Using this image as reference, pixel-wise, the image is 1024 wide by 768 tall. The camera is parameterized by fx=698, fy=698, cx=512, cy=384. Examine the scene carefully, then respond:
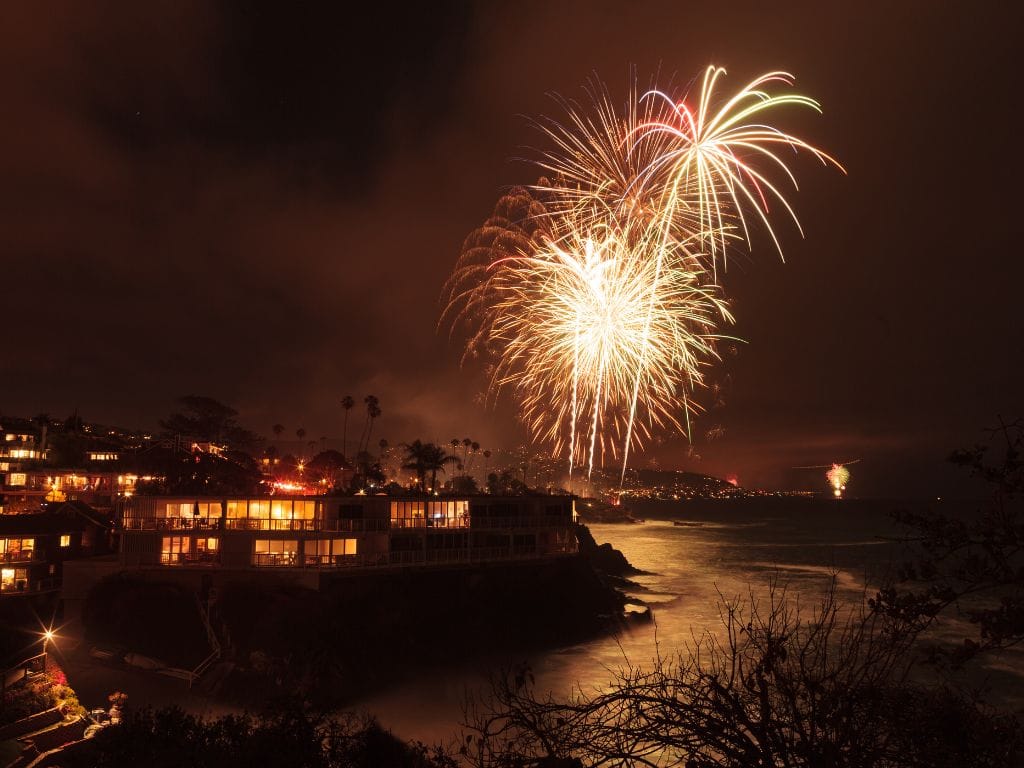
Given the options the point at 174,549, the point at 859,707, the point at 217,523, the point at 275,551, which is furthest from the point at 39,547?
the point at 859,707

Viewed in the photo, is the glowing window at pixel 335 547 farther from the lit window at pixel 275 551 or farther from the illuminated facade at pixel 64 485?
the illuminated facade at pixel 64 485

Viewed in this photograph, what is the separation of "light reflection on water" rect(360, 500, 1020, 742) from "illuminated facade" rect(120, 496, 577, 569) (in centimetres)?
801

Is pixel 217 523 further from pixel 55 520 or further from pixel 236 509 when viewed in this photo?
pixel 55 520

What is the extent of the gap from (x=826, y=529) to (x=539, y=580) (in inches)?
6055

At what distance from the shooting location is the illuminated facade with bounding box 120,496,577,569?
38250mm

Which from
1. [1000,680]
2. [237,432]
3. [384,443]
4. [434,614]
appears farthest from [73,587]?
[384,443]

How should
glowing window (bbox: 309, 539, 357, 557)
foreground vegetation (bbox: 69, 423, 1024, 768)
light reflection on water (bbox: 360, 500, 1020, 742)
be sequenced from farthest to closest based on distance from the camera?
glowing window (bbox: 309, 539, 357, 557), light reflection on water (bbox: 360, 500, 1020, 742), foreground vegetation (bbox: 69, 423, 1024, 768)

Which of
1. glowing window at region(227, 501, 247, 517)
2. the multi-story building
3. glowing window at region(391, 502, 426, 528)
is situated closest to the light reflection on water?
glowing window at region(391, 502, 426, 528)

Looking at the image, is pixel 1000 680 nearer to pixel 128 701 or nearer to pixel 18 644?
pixel 128 701

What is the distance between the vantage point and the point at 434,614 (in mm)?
38688

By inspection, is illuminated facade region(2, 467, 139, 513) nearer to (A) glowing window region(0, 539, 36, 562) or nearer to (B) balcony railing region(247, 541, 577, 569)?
(A) glowing window region(0, 539, 36, 562)

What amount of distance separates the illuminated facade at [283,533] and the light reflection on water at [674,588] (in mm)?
8010

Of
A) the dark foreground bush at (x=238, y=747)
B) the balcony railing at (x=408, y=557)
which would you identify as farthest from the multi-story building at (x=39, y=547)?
the dark foreground bush at (x=238, y=747)

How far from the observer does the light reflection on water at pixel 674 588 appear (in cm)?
3100
